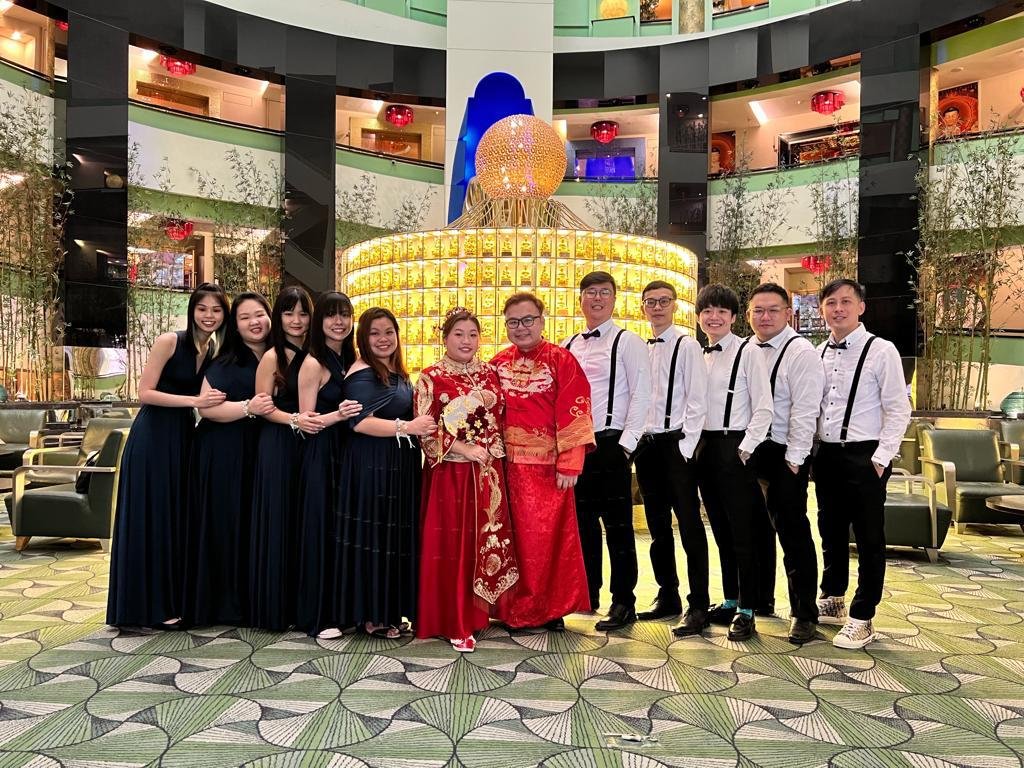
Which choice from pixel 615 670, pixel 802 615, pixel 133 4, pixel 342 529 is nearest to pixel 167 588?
pixel 342 529

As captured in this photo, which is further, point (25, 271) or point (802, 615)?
point (25, 271)

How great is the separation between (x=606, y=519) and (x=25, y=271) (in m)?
9.35

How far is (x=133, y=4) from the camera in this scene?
11.3 meters

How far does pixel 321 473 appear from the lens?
128 inches

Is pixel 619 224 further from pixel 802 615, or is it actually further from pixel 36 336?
pixel 802 615

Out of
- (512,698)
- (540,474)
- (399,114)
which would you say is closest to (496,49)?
(399,114)

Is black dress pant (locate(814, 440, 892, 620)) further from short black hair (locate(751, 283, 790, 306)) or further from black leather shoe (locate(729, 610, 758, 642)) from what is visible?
short black hair (locate(751, 283, 790, 306))

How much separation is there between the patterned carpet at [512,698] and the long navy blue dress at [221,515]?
0.12 m

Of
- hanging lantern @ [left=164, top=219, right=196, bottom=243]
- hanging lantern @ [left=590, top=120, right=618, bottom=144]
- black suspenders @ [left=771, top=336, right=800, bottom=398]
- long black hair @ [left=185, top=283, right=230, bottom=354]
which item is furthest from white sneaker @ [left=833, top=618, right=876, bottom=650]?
hanging lantern @ [left=590, top=120, right=618, bottom=144]

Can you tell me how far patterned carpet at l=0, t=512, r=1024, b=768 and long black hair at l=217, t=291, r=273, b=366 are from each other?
3.80 ft

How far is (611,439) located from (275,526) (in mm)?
1477

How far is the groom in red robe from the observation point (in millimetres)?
3240

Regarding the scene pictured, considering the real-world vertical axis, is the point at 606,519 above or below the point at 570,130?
below

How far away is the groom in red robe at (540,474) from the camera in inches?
128
